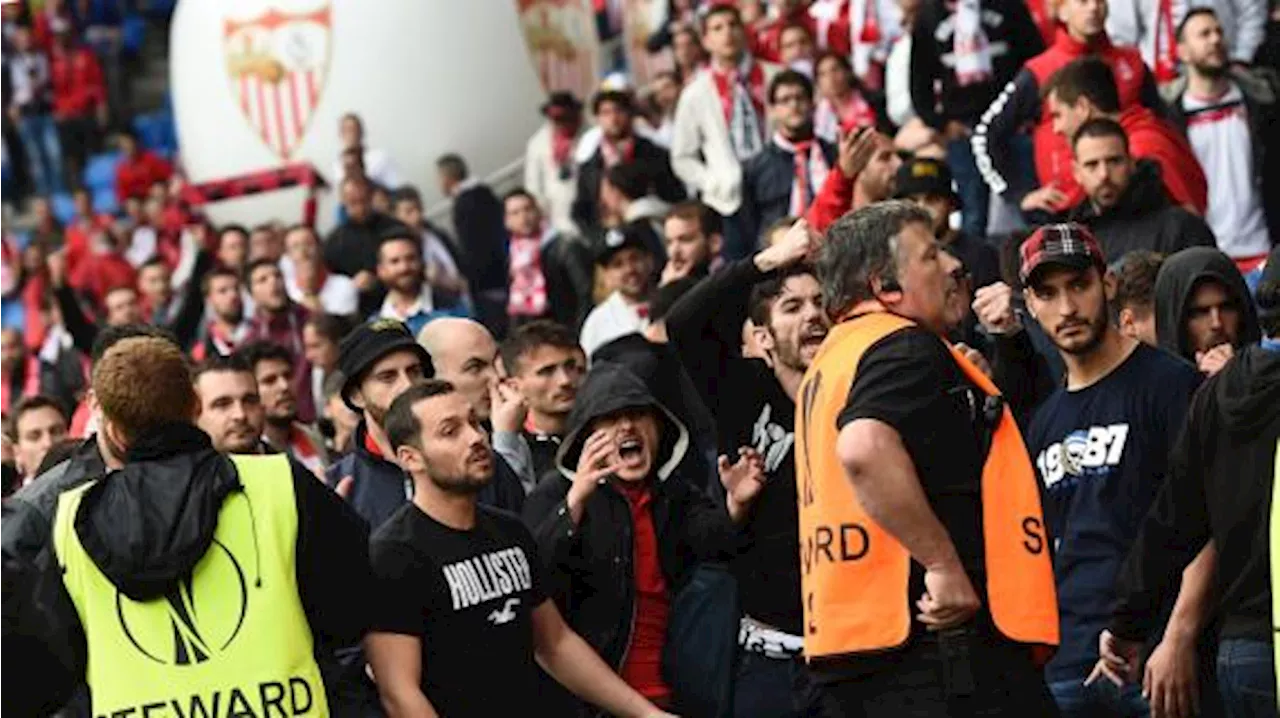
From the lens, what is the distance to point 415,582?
885 cm

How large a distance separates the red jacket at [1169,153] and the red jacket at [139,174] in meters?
13.5

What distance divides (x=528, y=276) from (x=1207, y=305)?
928 cm

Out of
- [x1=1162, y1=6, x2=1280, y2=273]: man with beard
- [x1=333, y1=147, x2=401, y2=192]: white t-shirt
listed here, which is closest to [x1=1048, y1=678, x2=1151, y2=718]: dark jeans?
[x1=1162, y1=6, x2=1280, y2=273]: man with beard

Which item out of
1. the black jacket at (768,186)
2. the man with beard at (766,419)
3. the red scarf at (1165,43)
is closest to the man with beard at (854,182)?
the man with beard at (766,419)

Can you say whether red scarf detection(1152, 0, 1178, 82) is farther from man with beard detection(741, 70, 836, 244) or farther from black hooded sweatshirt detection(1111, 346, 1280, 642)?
black hooded sweatshirt detection(1111, 346, 1280, 642)

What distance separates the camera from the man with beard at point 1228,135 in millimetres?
14844

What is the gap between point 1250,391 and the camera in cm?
814


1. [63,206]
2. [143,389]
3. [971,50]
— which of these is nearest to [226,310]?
[971,50]

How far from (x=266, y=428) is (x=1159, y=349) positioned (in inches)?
181

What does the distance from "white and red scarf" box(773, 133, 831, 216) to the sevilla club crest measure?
8127 mm

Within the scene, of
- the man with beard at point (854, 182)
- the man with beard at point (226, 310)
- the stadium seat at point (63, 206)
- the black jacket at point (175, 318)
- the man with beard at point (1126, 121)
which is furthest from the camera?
the stadium seat at point (63, 206)

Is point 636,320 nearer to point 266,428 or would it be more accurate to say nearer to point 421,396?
point 266,428

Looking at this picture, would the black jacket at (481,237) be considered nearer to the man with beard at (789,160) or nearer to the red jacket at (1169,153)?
the man with beard at (789,160)

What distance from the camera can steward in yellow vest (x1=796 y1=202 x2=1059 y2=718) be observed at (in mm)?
7945
